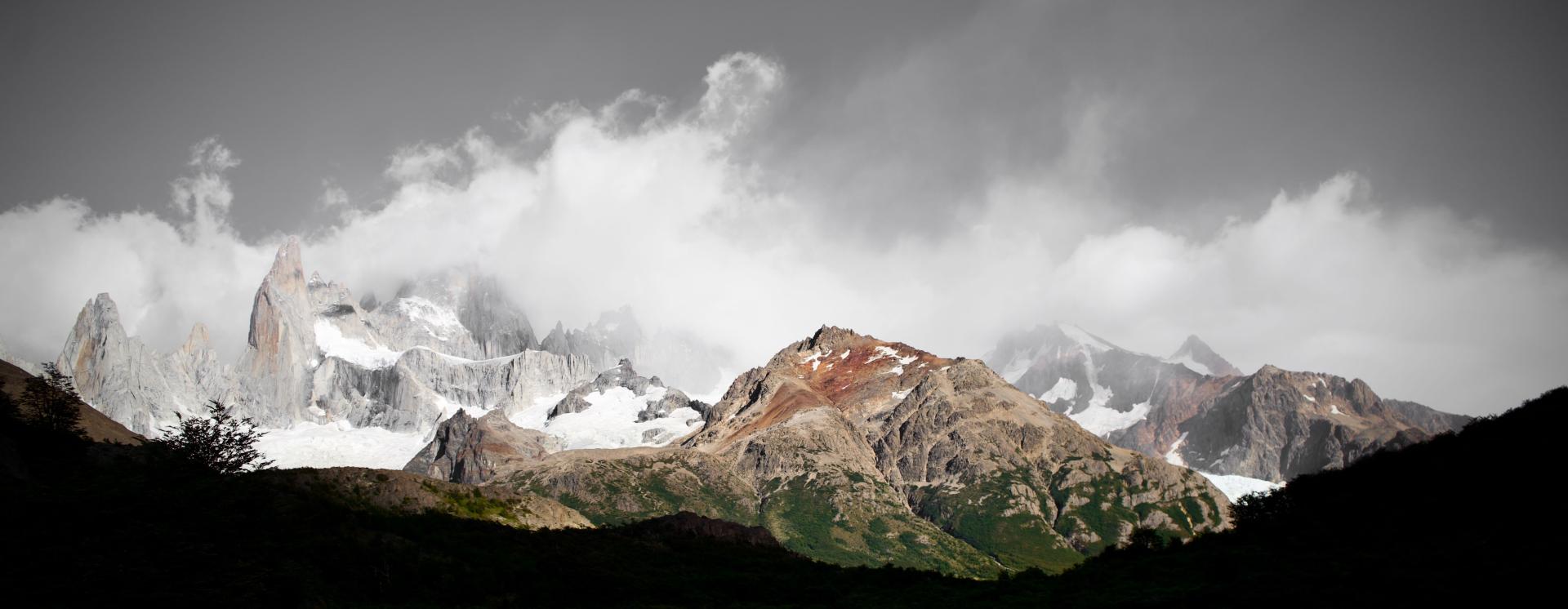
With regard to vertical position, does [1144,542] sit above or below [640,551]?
below

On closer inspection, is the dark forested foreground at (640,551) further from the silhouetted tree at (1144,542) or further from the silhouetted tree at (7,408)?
the silhouetted tree at (7,408)

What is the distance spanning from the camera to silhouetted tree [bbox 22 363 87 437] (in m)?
97.9

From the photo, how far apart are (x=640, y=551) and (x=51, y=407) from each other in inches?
3152

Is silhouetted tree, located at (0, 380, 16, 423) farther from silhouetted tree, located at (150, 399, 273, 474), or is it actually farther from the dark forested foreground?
silhouetted tree, located at (150, 399, 273, 474)

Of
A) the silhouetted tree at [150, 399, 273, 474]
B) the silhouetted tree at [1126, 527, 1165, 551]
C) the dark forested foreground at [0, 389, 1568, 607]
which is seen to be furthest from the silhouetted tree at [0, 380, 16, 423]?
the silhouetted tree at [1126, 527, 1165, 551]

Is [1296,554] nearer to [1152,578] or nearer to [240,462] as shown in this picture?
[1152,578]

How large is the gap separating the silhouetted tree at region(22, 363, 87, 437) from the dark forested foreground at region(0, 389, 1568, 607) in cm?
907

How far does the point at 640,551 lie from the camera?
290 feet

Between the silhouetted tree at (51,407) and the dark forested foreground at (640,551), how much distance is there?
29.8 ft

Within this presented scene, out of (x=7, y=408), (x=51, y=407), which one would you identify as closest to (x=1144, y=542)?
(x=7, y=408)

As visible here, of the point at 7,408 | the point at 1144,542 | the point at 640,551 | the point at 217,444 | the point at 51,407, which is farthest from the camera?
the point at 217,444

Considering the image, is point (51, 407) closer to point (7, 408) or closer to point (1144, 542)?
point (7, 408)

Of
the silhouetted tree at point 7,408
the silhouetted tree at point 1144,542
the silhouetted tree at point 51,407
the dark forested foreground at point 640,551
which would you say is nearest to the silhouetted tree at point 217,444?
the silhouetted tree at point 51,407

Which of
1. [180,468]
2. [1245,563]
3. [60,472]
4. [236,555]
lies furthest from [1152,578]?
[60,472]
